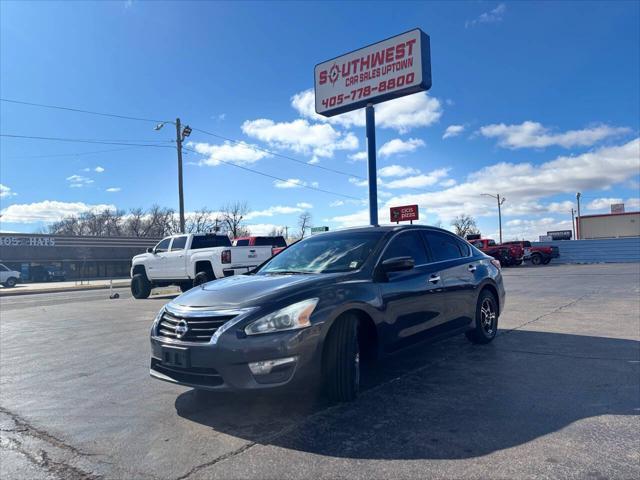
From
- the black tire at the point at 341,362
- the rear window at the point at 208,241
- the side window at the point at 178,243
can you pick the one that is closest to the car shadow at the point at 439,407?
the black tire at the point at 341,362

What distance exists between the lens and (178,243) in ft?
48.6

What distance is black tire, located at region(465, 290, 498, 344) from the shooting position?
6.33 metres

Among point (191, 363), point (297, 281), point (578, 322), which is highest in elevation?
point (297, 281)

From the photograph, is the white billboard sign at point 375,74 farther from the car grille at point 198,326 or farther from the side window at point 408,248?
the car grille at point 198,326

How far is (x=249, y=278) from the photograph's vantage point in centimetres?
474

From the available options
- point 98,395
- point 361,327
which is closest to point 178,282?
point 98,395

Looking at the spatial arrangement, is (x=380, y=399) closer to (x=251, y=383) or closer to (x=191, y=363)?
(x=251, y=383)

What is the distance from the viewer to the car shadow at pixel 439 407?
3326 millimetres

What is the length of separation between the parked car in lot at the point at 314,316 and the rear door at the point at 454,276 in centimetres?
3

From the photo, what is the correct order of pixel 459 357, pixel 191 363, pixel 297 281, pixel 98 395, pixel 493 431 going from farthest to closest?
pixel 459 357 → pixel 98 395 → pixel 297 281 → pixel 191 363 → pixel 493 431

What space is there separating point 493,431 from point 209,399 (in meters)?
2.47

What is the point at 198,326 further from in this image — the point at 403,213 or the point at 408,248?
the point at 403,213

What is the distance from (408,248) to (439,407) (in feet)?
6.29

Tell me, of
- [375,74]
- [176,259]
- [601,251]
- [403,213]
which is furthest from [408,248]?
[601,251]
